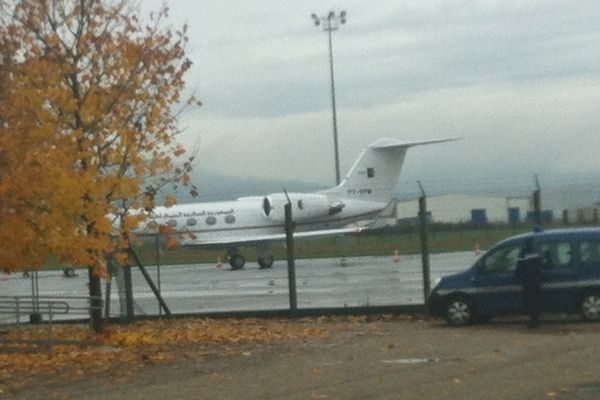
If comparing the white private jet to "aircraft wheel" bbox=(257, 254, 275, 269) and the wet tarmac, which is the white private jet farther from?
the wet tarmac

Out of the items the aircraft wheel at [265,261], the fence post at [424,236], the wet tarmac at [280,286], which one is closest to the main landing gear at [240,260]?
the aircraft wheel at [265,261]

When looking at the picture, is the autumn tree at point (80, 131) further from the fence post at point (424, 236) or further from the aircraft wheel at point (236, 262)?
the aircraft wheel at point (236, 262)

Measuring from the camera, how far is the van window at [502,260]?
2195 centimetres

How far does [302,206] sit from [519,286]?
31.5 meters

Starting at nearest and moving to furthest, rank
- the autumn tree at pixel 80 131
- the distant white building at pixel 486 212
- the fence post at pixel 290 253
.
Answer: the autumn tree at pixel 80 131 < the fence post at pixel 290 253 < the distant white building at pixel 486 212

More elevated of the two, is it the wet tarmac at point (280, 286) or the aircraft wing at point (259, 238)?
the aircraft wing at point (259, 238)

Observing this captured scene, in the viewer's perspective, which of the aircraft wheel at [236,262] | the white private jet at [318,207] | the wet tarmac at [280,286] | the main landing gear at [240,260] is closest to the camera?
the wet tarmac at [280,286]

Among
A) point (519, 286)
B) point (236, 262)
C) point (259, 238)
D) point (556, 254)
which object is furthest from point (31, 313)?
point (259, 238)

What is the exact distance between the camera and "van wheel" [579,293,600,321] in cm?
2105

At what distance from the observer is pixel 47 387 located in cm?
1535

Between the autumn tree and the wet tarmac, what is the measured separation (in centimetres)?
672

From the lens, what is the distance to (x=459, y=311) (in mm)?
22125

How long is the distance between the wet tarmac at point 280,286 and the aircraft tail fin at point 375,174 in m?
11.3

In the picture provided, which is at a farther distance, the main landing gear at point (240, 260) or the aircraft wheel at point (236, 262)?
the aircraft wheel at point (236, 262)
